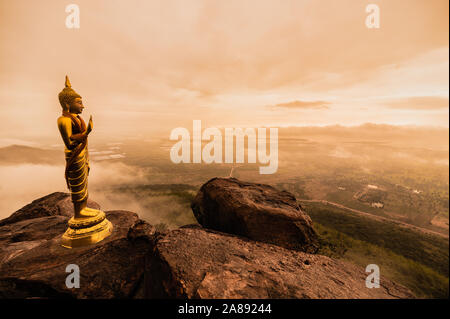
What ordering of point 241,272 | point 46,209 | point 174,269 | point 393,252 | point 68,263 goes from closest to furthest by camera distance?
point 174,269 → point 241,272 → point 68,263 → point 46,209 → point 393,252

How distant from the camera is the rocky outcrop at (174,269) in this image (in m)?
3.89

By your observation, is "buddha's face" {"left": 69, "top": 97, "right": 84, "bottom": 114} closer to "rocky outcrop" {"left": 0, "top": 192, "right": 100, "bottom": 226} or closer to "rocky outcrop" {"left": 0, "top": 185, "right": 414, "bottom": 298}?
"rocky outcrop" {"left": 0, "top": 185, "right": 414, "bottom": 298}

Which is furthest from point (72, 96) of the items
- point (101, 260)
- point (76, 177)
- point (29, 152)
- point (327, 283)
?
point (29, 152)

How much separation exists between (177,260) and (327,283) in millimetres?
4062

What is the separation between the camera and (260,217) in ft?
21.8

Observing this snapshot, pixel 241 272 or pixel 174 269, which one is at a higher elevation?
pixel 174 269

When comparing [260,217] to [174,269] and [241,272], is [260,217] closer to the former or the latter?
[241,272]

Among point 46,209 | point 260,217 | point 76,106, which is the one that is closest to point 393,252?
point 260,217

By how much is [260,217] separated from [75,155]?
21.4ft

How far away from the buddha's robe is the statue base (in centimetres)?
70

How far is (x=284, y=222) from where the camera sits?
665 cm

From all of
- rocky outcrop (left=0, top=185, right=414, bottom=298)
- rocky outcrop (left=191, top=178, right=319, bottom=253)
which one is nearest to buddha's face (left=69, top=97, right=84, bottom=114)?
rocky outcrop (left=0, top=185, right=414, bottom=298)

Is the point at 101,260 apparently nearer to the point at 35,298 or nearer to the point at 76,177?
the point at 35,298

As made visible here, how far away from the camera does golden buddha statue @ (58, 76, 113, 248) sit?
493cm
